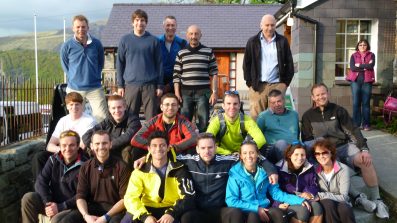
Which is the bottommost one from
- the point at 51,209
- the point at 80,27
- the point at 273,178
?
the point at 51,209

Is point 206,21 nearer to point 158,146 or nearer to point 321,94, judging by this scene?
point 321,94

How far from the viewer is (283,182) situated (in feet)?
14.6

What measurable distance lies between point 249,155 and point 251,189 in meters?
0.34

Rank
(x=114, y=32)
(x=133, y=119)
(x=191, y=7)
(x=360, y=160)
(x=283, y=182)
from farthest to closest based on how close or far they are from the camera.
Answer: (x=191, y=7) → (x=114, y=32) → (x=133, y=119) → (x=360, y=160) → (x=283, y=182)

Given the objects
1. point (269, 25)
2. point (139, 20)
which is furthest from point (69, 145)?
point (269, 25)

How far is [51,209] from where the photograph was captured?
419cm

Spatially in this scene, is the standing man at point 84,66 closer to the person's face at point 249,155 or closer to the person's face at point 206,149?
the person's face at point 206,149

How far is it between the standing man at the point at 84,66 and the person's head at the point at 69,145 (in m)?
1.34

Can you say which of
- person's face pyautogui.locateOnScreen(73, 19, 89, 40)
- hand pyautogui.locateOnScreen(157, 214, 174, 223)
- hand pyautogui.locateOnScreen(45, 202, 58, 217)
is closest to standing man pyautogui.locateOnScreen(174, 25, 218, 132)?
person's face pyautogui.locateOnScreen(73, 19, 89, 40)

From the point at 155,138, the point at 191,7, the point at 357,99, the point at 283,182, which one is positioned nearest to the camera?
the point at 155,138

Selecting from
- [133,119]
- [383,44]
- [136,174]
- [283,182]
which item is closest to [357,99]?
[383,44]

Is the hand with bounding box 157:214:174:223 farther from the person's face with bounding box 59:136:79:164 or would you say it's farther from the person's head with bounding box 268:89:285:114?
the person's head with bounding box 268:89:285:114

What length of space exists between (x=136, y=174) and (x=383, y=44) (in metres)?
7.76

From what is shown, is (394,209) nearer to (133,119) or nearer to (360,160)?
(360,160)
